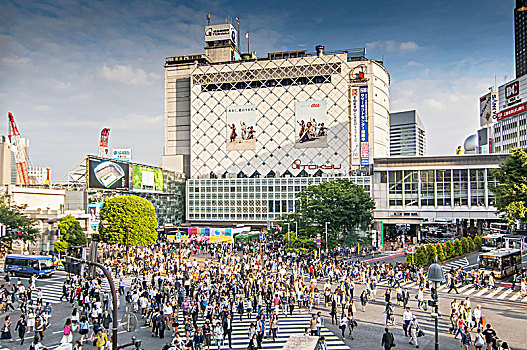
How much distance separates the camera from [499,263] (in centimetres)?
3769

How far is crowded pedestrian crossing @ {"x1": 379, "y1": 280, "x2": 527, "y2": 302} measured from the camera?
105 feet

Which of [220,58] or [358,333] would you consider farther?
[220,58]

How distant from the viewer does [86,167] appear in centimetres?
6462

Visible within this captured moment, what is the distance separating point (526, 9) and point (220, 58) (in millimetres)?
132608

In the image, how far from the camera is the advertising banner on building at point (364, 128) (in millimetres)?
82475

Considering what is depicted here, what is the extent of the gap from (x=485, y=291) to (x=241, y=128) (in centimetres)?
6556

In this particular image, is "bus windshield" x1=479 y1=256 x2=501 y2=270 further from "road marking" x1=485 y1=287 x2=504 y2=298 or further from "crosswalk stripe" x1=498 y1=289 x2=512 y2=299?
"crosswalk stripe" x1=498 y1=289 x2=512 y2=299

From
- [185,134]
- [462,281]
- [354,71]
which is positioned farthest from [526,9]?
[462,281]

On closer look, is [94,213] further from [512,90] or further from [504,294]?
[512,90]

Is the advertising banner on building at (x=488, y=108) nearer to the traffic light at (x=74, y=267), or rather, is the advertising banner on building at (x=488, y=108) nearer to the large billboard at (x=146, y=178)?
the large billboard at (x=146, y=178)

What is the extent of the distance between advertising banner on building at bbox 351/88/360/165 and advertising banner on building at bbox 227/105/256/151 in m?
20.2

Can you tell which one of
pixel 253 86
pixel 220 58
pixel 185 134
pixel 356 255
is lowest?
pixel 356 255

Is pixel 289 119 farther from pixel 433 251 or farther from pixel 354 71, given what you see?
pixel 433 251

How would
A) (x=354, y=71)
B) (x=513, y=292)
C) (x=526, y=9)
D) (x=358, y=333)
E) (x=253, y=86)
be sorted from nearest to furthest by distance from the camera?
1. (x=358, y=333)
2. (x=513, y=292)
3. (x=354, y=71)
4. (x=253, y=86)
5. (x=526, y=9)
